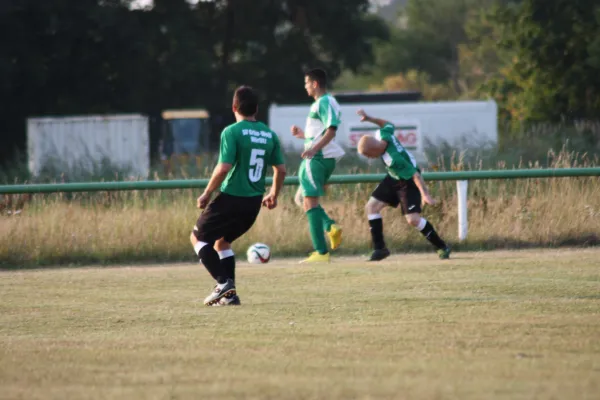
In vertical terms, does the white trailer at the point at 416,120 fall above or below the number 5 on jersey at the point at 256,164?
above

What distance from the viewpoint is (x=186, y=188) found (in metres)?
15.8

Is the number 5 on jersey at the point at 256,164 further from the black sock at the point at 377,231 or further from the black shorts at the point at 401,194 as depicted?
the black sock at the point at 377,231

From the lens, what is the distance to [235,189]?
9.99 metres

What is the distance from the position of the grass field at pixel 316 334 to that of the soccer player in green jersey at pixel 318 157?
28.1 inches

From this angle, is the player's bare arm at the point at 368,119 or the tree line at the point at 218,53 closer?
the player's bare arm at the point at 368,119

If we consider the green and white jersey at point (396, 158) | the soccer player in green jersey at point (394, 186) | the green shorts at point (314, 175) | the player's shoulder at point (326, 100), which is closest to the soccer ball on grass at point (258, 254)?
the green shorts at point (314, 175)

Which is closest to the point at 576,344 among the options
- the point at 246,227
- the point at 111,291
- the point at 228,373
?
the point at 228,373

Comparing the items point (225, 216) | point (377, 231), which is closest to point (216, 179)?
point (225, 216)

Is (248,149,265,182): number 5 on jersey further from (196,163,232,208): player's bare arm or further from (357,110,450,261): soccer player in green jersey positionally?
(357,110,450,261): soccer player in green jersey

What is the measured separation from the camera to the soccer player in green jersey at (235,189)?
9.93 m

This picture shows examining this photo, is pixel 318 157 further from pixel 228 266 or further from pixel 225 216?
pixel 225 216

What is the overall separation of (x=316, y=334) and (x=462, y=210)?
789 centimetres

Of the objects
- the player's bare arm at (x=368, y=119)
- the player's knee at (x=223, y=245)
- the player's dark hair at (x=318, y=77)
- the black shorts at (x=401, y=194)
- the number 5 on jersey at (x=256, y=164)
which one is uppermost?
the player's dark hair at (x=318, y=77)

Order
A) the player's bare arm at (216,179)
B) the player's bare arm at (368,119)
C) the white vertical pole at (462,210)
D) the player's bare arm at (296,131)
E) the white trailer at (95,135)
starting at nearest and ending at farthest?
1. the player's bare arm at (216,179)
2. the player's bare arm at (368,119)
3. the player's bare arm at (296,131)
4. the white vertical pole at (462,210)
5. the white trailer at (95,135)
